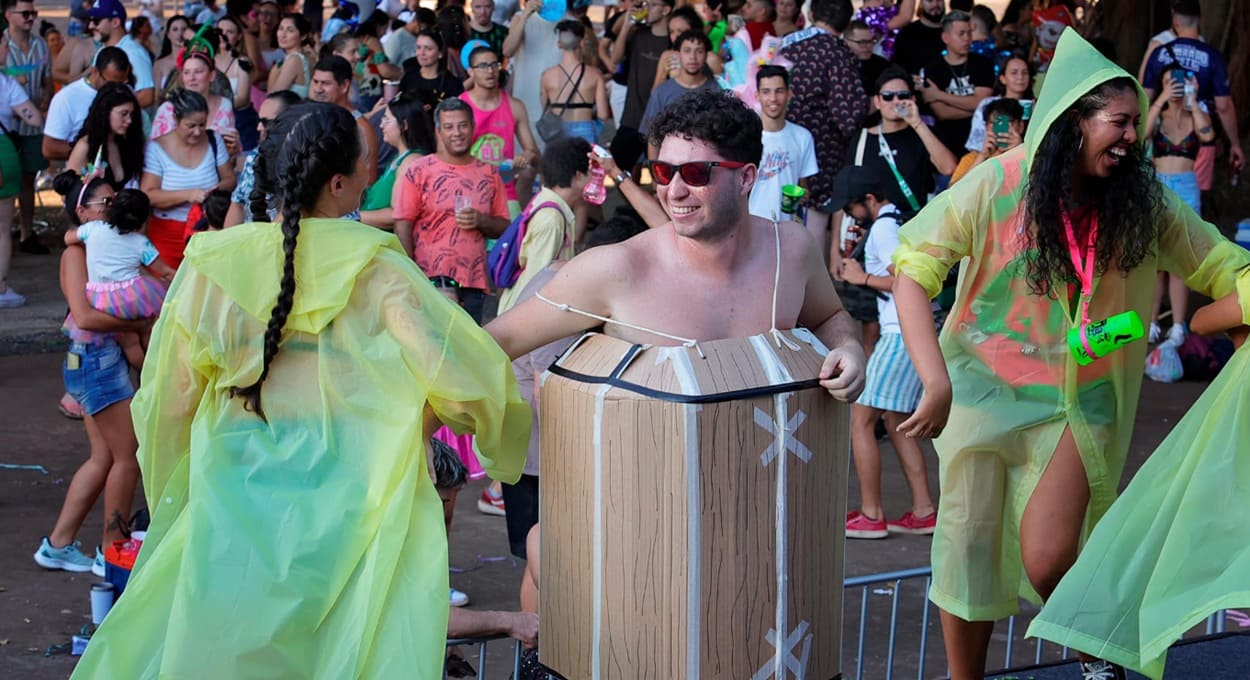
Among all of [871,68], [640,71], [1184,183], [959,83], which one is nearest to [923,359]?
[1184,183]

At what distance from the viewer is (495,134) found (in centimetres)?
931

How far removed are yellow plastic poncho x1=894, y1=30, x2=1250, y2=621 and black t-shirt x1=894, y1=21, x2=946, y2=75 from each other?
689 centimetres

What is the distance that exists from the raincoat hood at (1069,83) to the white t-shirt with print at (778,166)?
432cm

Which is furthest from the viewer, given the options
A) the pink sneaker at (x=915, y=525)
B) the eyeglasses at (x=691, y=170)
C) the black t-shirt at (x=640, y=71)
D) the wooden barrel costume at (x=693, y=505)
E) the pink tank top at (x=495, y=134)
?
the black t-shirt at (x=640, y=71)

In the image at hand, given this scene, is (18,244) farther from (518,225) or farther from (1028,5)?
(1028,5)

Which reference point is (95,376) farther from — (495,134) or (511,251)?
(495,134)

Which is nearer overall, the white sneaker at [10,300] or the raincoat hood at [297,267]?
the raincoat hood at [297,267]

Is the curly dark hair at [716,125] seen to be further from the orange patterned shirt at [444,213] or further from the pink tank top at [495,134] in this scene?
the pink tank top at [495,134]

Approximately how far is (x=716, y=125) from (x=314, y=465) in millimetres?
1080

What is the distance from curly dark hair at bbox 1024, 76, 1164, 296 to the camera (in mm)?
4051

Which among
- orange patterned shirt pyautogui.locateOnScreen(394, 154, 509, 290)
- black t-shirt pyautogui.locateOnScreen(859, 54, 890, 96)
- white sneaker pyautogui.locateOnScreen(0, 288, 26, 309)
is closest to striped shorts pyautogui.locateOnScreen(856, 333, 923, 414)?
orange patterned shirt pyautogui.locateOnScreen(394, 154, 509, 290)

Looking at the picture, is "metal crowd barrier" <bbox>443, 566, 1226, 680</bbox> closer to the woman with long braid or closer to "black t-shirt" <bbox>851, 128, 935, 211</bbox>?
the woman with long braid

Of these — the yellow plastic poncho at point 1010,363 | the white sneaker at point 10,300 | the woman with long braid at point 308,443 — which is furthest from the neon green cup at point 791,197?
the white sneaker at point 10,300

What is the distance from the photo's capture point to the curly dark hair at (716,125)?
Answer: 3.34 metres
